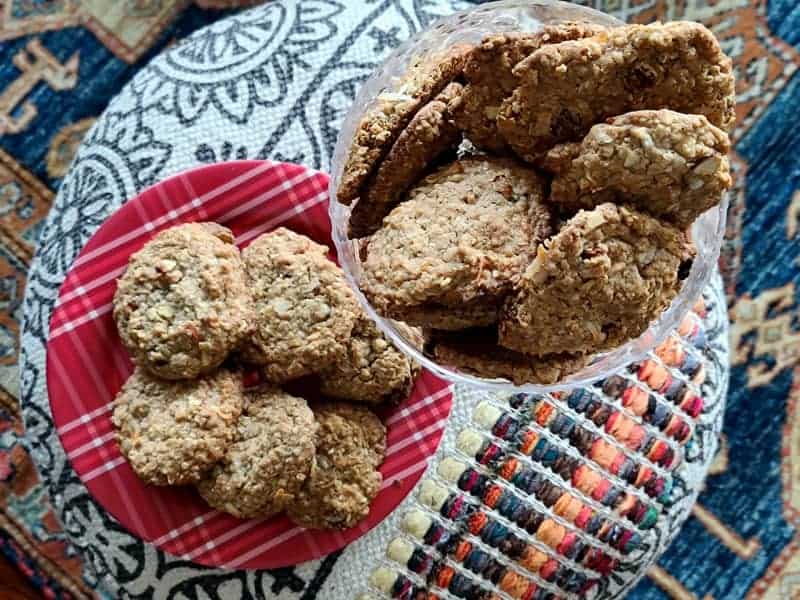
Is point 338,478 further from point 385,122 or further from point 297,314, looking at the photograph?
point 385,122

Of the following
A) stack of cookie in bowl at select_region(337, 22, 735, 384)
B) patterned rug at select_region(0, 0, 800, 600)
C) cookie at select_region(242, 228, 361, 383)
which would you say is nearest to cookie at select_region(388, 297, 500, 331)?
stack of cookie in bowl at select_region(337, 22, 735, 384)

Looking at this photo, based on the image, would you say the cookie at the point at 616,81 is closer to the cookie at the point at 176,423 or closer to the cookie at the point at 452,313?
the cookie at the point at 452,313

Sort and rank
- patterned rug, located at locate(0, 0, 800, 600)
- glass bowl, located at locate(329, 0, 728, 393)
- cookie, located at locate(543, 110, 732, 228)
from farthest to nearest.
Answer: patterned rug, located at locate(0, 0, 800, 600) → glass bowl, located at locate(329, 0, 728, 393) → cookie, located at locate(543, 110, 732, 228)

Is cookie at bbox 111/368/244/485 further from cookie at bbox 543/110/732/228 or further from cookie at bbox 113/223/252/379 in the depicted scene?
cookie at bbox 543/110/732/228

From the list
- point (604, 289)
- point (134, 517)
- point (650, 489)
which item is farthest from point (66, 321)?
point (650, 489)

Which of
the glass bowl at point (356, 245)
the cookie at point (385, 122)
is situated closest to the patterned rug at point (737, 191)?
the glass bowl at point (356, 245)

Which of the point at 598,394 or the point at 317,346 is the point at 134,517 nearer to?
the point at 317,346

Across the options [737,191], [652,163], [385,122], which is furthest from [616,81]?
[737,191]
